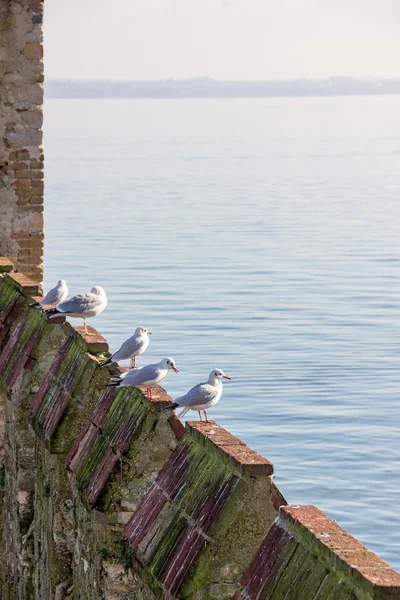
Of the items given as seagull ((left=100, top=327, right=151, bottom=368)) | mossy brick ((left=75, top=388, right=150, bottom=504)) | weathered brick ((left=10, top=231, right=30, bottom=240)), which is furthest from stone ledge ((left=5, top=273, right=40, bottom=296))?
mossy brick ((left=75, top=388, right=150, bottom=504))

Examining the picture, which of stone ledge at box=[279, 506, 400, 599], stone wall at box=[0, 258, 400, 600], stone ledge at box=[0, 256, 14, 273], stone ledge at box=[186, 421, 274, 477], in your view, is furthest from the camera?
stone ledge at box=[0, 256, 14, 273]

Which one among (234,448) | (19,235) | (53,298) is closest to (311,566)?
(234,448)

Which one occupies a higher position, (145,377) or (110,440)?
(145,377)

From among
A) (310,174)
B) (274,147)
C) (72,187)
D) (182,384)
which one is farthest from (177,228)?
(274,147)

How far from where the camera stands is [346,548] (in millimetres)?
4867

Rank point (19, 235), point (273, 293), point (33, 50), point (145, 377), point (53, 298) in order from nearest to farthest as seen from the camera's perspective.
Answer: point (145, 377) < point (53, 298) < point (33, 50) < point (19, 235) < point (273, 293)

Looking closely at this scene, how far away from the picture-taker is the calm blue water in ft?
77.3

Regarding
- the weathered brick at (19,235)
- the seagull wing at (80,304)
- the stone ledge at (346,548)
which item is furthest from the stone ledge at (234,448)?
the weathered brick at (19,235)

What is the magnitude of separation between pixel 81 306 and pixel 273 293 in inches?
1234

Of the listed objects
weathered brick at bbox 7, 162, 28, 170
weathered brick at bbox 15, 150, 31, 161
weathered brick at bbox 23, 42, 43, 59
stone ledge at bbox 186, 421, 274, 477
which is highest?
weathered brick at bbox 23, 42, 43, 59

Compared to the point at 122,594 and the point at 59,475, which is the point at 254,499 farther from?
the point at 59,475

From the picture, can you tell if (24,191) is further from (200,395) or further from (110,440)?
(110,440)

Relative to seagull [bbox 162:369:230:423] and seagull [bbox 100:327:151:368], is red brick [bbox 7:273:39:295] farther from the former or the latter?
seagull [bbox 162:369:230:423]

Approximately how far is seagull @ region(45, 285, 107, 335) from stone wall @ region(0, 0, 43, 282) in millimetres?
3100
